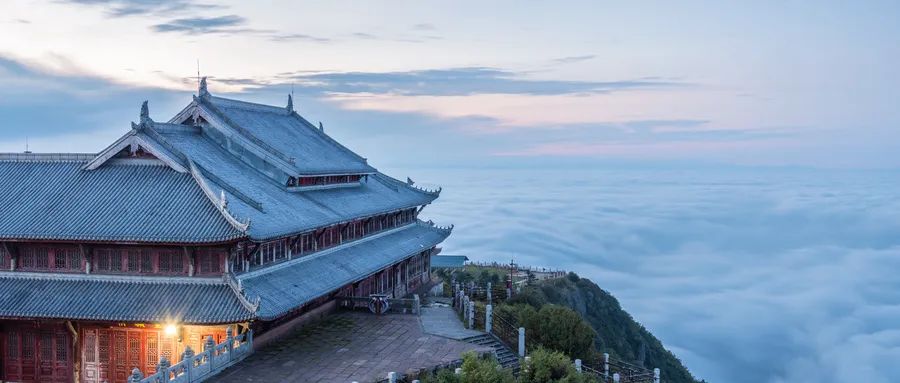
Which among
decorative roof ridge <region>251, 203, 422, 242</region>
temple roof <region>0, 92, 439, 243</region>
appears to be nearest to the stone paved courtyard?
decorative roof ridge <region>251, 203, 422, 242</region>

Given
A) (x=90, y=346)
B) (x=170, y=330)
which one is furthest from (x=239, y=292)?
(x=90, y=346)

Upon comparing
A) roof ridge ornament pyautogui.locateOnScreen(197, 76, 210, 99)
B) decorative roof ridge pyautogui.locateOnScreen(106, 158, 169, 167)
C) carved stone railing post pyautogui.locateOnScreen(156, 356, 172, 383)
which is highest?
roof ridge ornament pyautogui.locateOnScreen(197, 76, 210, 99)

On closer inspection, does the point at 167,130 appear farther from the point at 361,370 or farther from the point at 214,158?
the point at 361,370

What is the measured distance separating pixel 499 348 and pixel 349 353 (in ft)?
21.7

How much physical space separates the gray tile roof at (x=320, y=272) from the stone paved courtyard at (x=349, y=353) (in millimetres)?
1966

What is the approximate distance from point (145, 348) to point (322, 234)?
33.8 feet

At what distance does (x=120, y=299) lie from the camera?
93.5ft

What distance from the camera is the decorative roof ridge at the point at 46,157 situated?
34.5 m

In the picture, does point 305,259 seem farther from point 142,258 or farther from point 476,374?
point 476,374

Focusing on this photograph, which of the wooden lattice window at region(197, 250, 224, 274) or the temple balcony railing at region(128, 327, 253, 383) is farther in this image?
the wooden lattice window at region(197, 250, 224, 274)

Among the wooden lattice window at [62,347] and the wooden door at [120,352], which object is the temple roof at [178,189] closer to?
the wooden door at [120,352]

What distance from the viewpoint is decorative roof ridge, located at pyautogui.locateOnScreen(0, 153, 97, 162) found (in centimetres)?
3453

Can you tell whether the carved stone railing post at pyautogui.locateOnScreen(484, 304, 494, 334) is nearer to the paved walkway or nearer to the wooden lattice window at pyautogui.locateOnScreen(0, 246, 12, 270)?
the paved walkway

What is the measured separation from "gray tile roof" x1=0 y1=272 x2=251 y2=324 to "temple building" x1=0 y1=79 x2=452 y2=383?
0.15 feet
